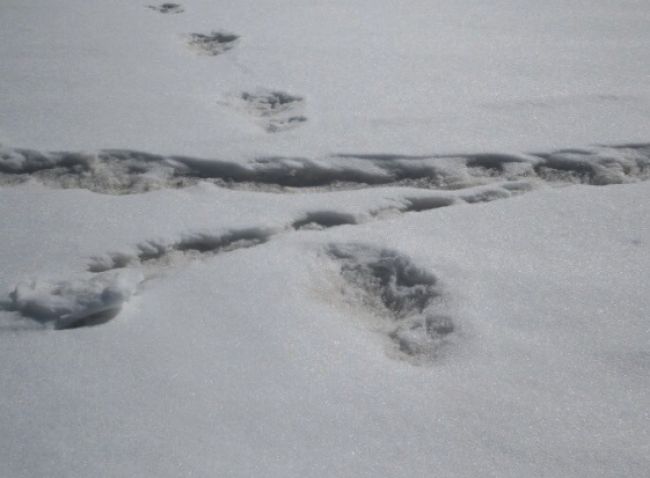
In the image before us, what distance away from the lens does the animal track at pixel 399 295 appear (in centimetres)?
91

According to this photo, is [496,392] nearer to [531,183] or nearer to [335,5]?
[531,183]

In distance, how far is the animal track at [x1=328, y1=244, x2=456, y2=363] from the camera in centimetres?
91

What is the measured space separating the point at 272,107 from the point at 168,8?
2.86 feet

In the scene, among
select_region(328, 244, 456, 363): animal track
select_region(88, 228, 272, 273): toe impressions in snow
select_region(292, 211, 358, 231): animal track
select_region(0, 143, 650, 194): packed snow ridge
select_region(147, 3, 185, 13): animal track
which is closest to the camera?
select_region(328, 244, 456, 363): animal track

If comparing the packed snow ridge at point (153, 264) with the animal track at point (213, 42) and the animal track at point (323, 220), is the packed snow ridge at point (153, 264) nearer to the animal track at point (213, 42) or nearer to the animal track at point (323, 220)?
the animal track at point (323, 220)

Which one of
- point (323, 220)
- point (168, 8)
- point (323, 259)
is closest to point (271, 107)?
point (323, 220)

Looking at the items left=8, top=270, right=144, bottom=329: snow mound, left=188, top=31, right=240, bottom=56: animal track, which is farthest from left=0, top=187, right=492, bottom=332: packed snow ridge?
left=188, top=31, right=240, bottom=56: animal track

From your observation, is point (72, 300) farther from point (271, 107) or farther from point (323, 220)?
point (271, 107)

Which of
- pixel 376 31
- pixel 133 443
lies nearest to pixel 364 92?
pixel 376 31

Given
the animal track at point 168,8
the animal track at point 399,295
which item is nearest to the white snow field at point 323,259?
the animal track at point 399,295

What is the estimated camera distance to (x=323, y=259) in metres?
1.05

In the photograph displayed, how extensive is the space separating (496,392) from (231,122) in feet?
2.88

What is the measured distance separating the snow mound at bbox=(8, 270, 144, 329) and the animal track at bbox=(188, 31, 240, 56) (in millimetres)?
1061

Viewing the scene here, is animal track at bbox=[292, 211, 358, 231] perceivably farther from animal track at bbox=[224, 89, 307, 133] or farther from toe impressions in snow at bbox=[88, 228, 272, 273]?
animal track at bbox=[224, 89, 307, 133]
